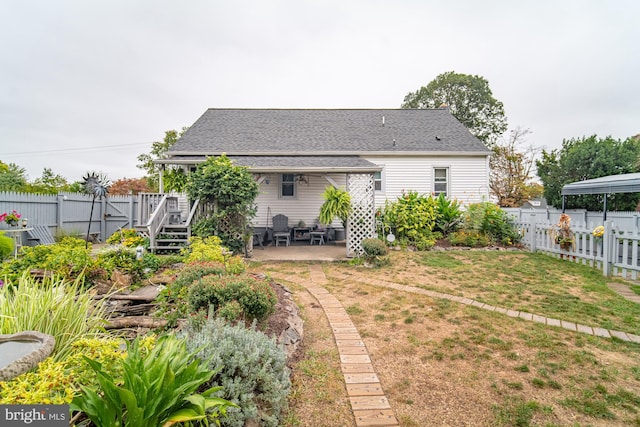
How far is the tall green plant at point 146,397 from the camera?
1.44 metres

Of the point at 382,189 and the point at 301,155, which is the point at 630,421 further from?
the point at 301,155

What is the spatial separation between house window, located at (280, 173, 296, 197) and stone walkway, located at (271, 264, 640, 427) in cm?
661

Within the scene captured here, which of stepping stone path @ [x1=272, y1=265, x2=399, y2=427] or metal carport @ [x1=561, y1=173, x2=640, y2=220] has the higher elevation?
metal carport @ [x1=561, y1=173, x2=640, y2=220]

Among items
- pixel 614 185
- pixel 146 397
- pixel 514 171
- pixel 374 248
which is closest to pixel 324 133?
pixel 374 248

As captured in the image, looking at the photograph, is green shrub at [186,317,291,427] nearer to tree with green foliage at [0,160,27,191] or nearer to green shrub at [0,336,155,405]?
green shrub at [0,336,155,405]

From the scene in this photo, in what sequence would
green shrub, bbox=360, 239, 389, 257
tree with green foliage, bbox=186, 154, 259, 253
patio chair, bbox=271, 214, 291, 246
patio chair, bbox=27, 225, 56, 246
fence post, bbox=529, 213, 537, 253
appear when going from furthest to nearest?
patio chair, bbox=271, 214, 291, 246 → patio chair, bbox=27, 225, 56, 246 → fence post, bbox=529, 213, 537, 253 → tree with green foliage, bbox=186, 154, 259, 253 → green shrub, bbox=360, 239, 389, 257

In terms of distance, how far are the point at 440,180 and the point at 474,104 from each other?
17648 millimetres

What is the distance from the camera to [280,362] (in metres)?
2.60

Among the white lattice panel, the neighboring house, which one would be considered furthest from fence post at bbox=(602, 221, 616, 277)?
the white lattice panel

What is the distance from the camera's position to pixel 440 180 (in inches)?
531

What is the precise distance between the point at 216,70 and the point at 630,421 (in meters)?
16.3

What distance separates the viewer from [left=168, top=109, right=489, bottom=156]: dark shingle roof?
13.2 meters

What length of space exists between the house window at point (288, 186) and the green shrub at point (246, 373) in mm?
10778

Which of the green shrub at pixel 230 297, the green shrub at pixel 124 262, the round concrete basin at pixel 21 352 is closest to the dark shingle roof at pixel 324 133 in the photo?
the green shrub at pixel 124 262
